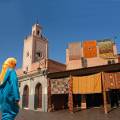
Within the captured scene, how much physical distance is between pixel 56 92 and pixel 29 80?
5.64 meters

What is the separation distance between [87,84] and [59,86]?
360 cm

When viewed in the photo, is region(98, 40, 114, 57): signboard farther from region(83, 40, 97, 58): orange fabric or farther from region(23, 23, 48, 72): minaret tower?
region(23, 23, 48, 72): minaret tower

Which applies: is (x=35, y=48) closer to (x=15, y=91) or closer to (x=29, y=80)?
(x=29, y=80)

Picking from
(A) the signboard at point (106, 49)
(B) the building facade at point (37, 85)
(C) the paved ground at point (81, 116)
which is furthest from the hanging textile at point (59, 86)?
(A) the signboard at point (106, 49)

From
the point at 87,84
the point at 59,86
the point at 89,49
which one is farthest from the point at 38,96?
the point at 89,49

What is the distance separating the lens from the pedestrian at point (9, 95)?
5312 millimetres

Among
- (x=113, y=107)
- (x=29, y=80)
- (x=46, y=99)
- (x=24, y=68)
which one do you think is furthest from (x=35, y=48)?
(x=113, y=107)

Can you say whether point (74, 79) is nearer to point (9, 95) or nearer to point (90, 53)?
point (90, 53)

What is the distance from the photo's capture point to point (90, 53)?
104 feet

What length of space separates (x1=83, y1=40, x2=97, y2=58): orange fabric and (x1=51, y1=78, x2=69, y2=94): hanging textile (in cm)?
1196

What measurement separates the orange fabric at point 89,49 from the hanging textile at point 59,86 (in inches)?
471

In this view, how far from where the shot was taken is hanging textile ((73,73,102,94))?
17594 mm

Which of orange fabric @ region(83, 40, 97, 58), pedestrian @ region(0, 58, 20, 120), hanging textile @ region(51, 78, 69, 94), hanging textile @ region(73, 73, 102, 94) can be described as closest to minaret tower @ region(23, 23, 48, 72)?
orange fabric @ region(83, 40, 97, 58)

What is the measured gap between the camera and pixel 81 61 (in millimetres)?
30750
